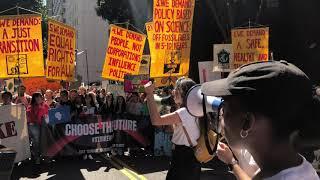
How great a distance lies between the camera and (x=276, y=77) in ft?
5.38

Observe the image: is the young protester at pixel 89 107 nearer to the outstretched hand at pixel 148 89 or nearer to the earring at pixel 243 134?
the outstretched hand at pixel 148 89

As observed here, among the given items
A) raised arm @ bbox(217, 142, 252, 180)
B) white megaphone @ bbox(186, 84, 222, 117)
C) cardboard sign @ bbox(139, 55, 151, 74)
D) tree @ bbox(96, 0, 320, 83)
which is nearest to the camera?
raised arm @ bbox(217, 142, 252, 180)

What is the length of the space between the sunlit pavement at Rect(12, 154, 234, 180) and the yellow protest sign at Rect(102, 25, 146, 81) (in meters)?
2.48

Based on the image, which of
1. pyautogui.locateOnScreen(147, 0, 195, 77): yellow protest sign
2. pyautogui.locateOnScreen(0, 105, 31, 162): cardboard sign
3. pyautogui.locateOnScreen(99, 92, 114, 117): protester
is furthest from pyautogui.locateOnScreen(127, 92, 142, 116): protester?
pyautogui.locateOnScreen(0, 105, 31, 162): cardboard sign

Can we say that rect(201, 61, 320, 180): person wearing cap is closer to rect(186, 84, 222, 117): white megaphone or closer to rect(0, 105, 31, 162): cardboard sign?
rect(186, 84, 222, 117): white megaphone

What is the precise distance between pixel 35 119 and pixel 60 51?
94.5 inches

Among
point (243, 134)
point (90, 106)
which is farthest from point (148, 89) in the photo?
point (90, 106)

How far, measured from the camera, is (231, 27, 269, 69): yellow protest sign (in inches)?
563

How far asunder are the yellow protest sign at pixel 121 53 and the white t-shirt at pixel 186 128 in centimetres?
874

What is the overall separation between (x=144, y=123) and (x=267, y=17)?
12.2m

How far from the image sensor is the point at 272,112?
163 centimetres

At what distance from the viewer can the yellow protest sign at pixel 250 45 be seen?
46.9ft

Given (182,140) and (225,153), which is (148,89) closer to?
(182,140)

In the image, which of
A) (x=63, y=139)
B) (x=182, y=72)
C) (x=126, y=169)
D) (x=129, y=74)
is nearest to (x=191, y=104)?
(x=126, y=169)
